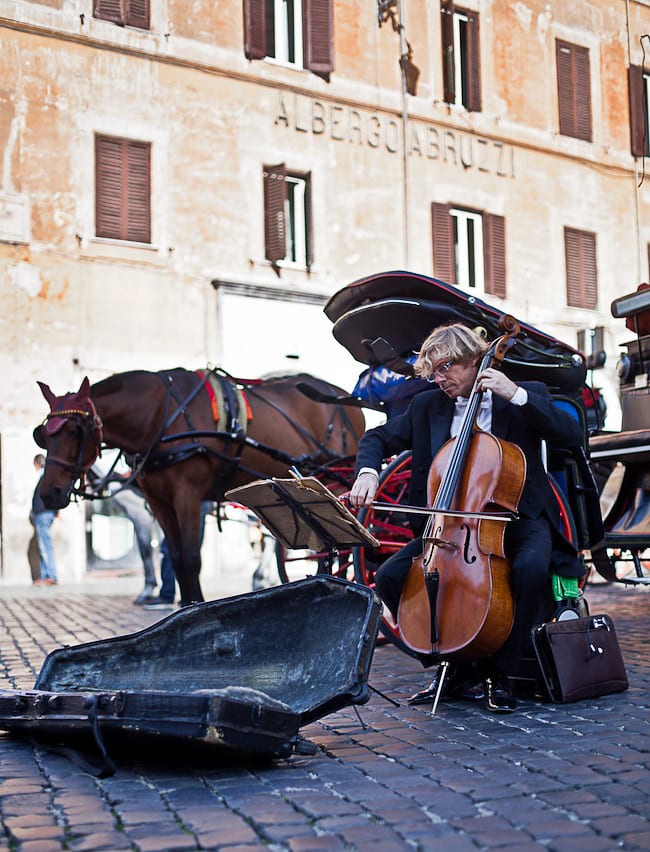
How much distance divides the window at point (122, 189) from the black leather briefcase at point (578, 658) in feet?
37.9

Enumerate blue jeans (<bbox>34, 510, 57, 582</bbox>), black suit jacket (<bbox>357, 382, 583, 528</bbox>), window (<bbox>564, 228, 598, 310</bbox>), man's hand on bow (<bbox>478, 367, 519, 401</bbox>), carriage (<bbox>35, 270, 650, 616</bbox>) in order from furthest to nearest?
window (<bbox>564, 228, 598, 310</bbox>) → blue jeans (<bbox>34, 510, 57, 582</bbox>) → carriage (<bbox>35, 270, 650, 616</bbox>) → black suit jacket (<bbox>357, 382, 583, 528</bbox>) → man's hand on bow (<bbox>478, 367, 519, 401</bbox>)

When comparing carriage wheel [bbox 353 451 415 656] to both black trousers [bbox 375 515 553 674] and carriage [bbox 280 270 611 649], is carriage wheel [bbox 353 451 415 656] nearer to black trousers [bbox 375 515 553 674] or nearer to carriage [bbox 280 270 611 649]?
carriage [bbox 280 270 611 649]

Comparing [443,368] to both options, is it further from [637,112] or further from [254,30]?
[637,112]

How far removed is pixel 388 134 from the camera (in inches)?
691

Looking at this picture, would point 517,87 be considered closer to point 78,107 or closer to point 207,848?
point 78,107

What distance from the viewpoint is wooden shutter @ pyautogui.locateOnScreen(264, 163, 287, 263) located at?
53.5ft

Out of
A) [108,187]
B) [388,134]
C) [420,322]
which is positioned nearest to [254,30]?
[388,134]

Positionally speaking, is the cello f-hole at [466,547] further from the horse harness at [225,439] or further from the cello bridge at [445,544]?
the horse harness at [225,439]

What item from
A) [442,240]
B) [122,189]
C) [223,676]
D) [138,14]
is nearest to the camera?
[223,676]

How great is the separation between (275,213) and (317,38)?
2.74 metres

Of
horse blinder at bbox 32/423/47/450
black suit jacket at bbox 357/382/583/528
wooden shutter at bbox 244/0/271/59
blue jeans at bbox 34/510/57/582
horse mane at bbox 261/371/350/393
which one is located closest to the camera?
black suit jacket at bbox 357/382/583/528

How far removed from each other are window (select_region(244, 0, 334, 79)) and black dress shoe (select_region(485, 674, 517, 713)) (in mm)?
13672

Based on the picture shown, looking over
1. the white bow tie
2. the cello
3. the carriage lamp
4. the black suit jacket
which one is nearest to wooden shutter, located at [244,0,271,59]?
the carriage lamp

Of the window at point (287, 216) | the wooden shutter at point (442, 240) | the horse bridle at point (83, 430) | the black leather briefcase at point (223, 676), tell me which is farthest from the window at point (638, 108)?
the black leather briefcase at point (223, 676)
